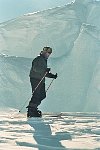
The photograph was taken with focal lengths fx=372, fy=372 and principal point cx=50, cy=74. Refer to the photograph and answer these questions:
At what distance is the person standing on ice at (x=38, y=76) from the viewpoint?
8.33 meters

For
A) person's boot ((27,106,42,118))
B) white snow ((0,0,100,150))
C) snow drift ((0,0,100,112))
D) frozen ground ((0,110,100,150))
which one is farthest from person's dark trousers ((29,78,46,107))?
snow drift ((0,0,100,112))

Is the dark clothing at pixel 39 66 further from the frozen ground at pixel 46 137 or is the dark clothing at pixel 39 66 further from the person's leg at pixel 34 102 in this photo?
the frozen ground at pixel 46 137

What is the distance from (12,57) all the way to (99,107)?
6.14 m

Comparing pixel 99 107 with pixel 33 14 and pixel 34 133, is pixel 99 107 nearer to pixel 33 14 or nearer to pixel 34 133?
pixel 33 14

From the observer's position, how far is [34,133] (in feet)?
17.3

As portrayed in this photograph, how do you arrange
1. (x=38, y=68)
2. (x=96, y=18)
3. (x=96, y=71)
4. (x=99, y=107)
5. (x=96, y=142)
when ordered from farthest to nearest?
(x=96, y=18)
(x=96, y=71)
(x=99, y=107)
(x=38, y=68)
(x=96, y=142)

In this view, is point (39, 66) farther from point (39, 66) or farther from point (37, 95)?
point (37, 95)

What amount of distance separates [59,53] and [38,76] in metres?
13.2

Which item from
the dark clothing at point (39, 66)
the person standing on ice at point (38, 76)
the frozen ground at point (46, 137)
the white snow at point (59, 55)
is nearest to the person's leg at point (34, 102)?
the person standing on ice at point (38, 76)

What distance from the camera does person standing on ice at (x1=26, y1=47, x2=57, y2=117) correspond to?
8328 millimetres

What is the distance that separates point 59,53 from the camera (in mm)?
21641

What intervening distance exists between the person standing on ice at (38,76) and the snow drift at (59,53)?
429 inches

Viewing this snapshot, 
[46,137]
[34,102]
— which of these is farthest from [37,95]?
[46,137]

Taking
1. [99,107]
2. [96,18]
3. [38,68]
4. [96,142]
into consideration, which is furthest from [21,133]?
[96,18]
